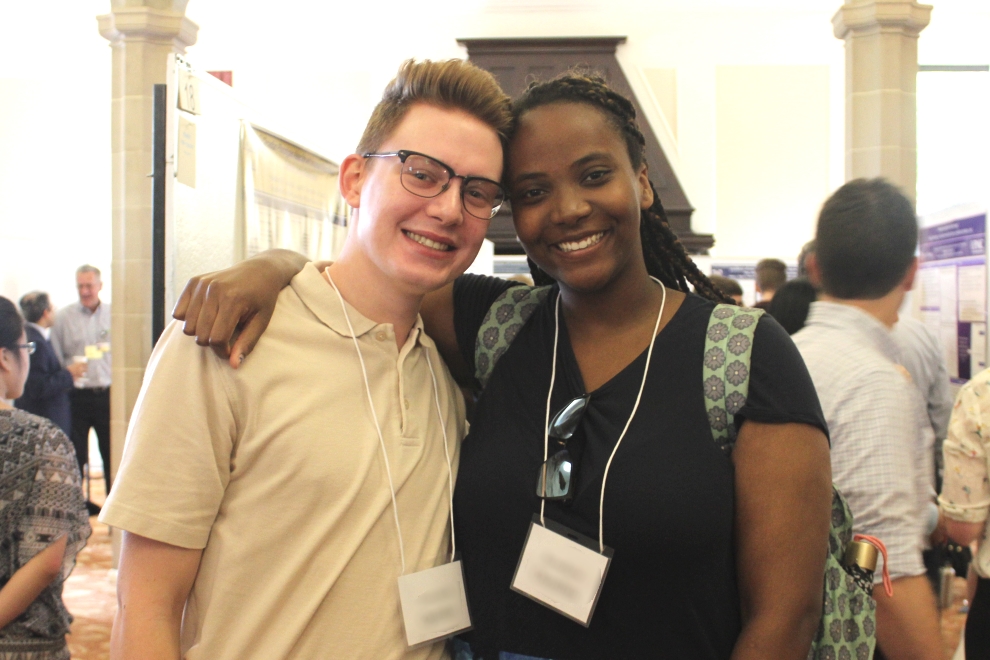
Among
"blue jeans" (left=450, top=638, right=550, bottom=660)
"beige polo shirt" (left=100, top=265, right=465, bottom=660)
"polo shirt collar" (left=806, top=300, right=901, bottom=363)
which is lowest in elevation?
"blue jeans" (left=450, top=638, right=550, bottom=660)

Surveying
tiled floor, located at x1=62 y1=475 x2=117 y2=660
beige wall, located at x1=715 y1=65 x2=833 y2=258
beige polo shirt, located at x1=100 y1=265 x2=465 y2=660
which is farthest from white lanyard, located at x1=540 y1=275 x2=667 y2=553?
beige wall, located at x1=715 y1=65 x2=833 y2=258

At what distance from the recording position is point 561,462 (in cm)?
115

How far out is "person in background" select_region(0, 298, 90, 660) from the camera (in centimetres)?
187

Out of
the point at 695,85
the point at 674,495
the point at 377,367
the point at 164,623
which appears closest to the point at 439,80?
the point at 377,367

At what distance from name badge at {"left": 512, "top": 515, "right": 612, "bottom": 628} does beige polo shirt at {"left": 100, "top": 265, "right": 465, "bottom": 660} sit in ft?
0.50

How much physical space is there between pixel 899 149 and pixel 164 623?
457 cm

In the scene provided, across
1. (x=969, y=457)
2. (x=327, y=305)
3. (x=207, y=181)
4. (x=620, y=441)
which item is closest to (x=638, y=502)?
(x=620, y=441)

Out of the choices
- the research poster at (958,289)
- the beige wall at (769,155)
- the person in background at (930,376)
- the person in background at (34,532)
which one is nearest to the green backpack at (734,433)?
the person in background at (930,376)

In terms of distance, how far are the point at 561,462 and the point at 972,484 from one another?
5.08 ft

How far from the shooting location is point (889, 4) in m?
4.27

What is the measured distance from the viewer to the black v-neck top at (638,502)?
3.58 ft

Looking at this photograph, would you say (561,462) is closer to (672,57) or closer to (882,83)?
(882,83)

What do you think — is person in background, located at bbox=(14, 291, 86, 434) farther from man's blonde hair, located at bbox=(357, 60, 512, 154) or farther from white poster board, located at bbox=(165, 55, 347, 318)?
man's blonde hair, located at bbox=(357, 60, 512, 154)

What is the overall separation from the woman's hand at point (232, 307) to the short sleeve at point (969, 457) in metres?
1.85
